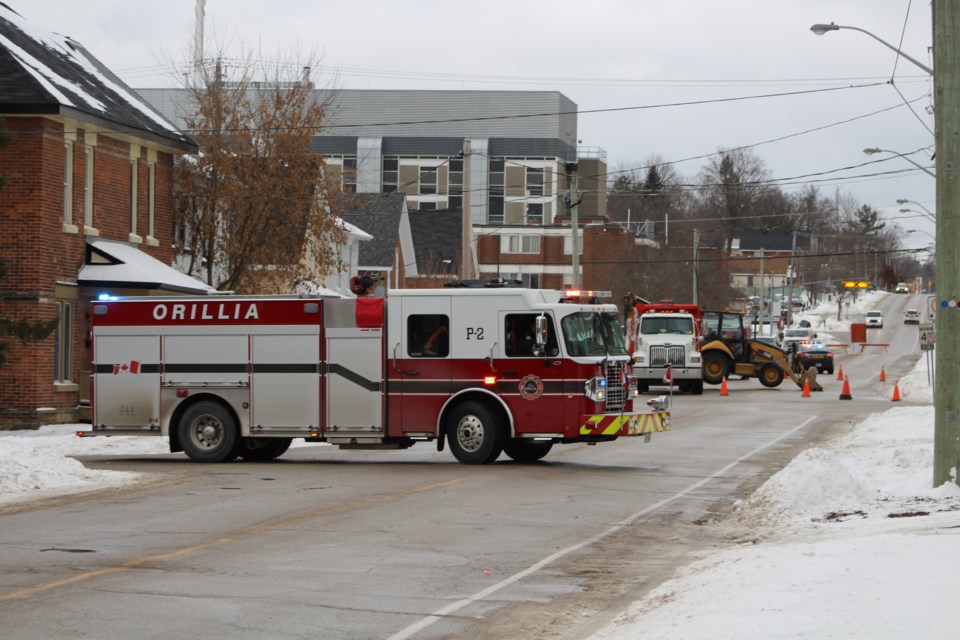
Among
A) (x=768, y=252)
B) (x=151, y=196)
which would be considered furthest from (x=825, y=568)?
(x=768, y=252)

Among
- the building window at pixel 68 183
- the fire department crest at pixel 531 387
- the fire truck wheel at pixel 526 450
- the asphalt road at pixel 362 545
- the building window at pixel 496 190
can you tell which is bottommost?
the asphalt road at pixel 362 545

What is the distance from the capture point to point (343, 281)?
185ft

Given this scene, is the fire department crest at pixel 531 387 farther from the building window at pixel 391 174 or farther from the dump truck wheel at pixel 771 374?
the building window at pixel 391 174

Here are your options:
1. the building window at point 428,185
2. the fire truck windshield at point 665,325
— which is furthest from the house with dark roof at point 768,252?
the fire truck windshield at point 665,325

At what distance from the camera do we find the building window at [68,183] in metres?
29.8

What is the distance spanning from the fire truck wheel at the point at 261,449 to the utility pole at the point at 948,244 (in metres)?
11.5

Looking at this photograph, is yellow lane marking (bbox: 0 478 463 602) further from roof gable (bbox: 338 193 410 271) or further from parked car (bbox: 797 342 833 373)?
parked car (bbox: 797 342 833 373)

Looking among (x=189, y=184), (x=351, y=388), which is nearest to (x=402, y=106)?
(x=189, y=184)

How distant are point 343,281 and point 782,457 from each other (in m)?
35.2

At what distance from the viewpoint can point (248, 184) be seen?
38.8m

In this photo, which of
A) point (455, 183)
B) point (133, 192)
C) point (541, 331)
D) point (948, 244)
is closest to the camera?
point (948, 244)

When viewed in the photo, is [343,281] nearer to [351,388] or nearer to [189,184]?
[189,184]

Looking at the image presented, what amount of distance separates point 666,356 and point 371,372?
89.3 ft

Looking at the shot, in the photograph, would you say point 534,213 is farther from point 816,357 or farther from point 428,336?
point 428,336
